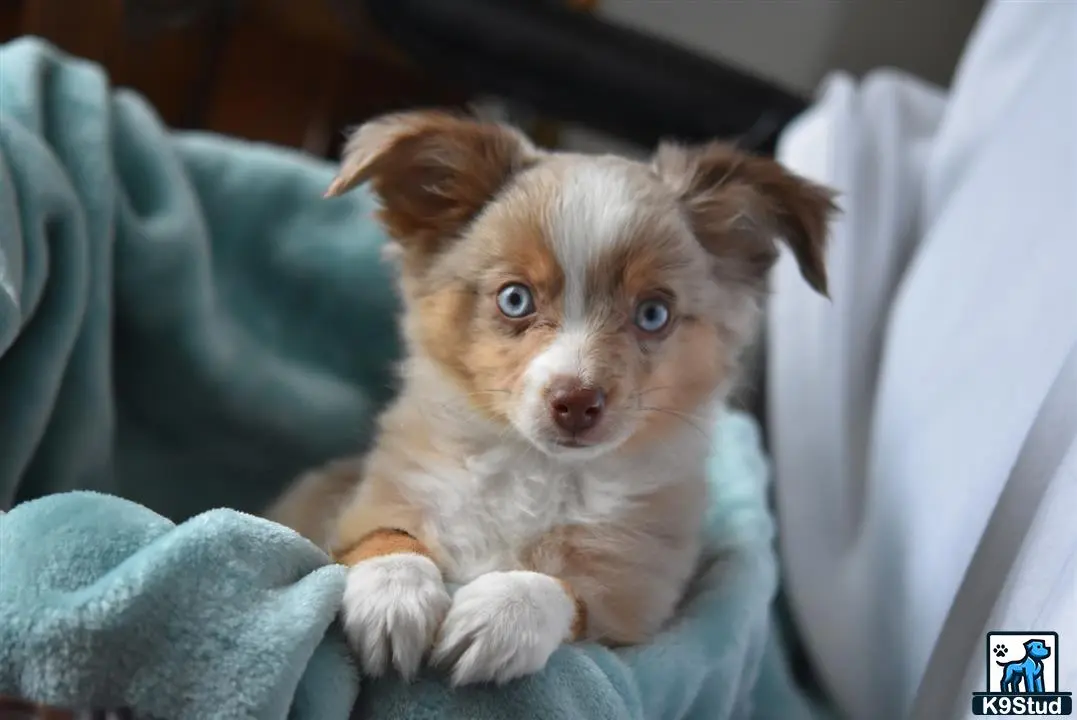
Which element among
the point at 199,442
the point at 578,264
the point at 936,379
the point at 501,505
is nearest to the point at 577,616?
the point at 501,505

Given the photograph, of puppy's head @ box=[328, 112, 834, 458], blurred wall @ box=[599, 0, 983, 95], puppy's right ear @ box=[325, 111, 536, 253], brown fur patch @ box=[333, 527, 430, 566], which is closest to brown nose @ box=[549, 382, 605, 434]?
puppy's head @ box=[328, 112, 834, 458]

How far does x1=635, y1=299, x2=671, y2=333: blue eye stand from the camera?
138cm

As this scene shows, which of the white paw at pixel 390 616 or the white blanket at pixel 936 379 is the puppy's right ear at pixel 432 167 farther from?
the white blanket at pixel 936 379

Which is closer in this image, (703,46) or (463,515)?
(463,515)

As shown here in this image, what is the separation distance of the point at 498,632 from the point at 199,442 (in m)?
1.08

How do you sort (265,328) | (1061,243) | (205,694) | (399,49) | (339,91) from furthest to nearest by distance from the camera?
1. (339,91)
2. (399,49)
3. (265,328)
4. (1061,243)
5. (205,694)

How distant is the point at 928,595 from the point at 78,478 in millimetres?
1285

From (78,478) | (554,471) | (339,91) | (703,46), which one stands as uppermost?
(703,46)

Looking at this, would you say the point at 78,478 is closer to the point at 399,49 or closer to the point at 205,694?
the point at 205,694

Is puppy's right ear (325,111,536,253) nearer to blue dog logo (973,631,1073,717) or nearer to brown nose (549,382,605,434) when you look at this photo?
brown nose (549,382,605,434)

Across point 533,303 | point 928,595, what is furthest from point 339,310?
point 928,595

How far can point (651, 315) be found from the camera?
1.39 m

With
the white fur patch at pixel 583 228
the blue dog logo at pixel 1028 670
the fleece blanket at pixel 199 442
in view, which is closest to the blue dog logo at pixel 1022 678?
the blue dog logo at pixel 1028 670

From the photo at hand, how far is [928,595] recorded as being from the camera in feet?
4.97
